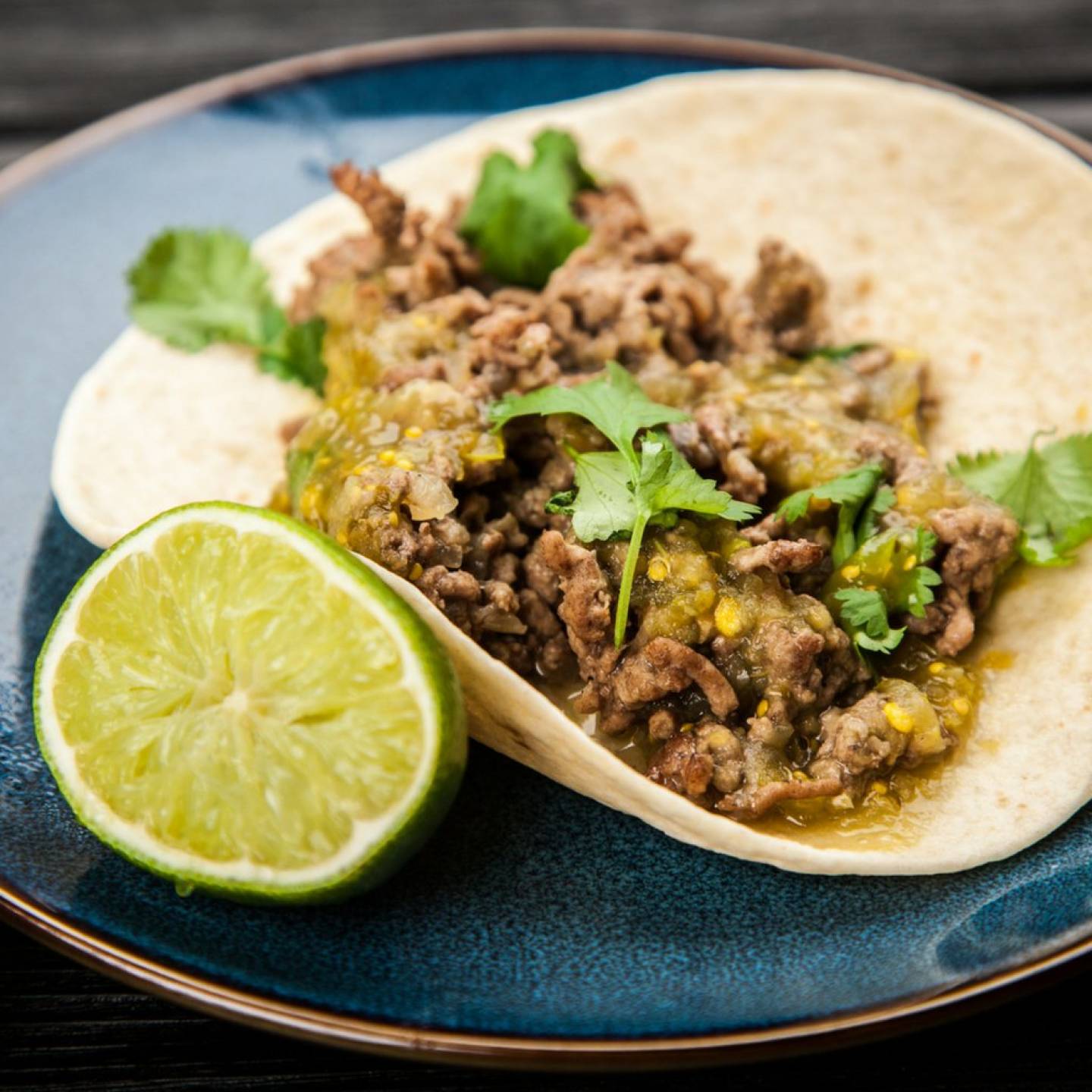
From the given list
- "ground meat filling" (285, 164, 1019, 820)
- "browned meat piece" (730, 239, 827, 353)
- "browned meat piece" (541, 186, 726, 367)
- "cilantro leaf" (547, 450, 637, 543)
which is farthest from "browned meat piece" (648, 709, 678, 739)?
"browned meat piece" (730, 239, 827, 353)

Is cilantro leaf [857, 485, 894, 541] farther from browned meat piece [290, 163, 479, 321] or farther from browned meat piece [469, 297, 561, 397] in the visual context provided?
browned meat piece [290, 163, 479, 321]

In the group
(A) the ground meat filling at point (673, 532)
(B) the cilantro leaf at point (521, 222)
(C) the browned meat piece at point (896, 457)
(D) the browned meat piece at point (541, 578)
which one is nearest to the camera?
(A) the ground meat filling at point (673, 532)

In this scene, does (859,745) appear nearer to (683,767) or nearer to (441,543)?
(683,767)

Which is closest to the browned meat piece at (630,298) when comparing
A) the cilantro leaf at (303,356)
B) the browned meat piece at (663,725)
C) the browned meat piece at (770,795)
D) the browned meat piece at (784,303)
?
the browned meat piece at (784,303)

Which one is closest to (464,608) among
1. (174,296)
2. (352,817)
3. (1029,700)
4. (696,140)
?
(352,817)

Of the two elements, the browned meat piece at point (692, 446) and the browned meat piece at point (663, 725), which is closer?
the browned meat piece at point (663, 725)

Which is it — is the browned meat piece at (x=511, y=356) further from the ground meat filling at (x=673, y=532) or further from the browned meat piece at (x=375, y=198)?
the browned meat piece at (x=375, y=198)
